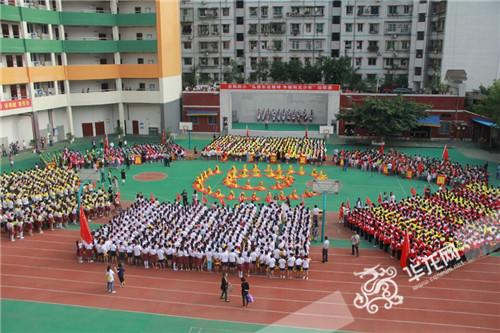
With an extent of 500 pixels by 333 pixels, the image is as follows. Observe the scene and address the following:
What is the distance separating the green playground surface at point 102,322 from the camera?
14.0m

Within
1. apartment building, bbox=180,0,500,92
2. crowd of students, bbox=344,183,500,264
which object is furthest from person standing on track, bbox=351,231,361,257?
apartment building, bbox=180,0,500,92

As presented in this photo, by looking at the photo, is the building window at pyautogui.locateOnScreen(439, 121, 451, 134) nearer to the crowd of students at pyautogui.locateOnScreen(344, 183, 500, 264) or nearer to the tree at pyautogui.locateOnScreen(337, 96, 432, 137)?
the tree at pyautogui.locateOnScreen(337, 96, 432, 137)

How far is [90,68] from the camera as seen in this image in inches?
1689

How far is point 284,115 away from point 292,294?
119ft

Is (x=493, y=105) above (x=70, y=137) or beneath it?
above

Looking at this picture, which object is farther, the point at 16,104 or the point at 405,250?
the point at 16,104

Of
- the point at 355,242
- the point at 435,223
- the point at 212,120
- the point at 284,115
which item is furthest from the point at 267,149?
the point at 435,223

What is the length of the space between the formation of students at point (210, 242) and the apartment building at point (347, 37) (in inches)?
1425

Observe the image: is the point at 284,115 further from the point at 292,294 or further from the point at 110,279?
the point at 110,279

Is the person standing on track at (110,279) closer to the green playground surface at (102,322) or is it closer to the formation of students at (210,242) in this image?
the green playground surface at (102,322)

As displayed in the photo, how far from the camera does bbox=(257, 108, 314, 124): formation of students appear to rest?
50562 mm

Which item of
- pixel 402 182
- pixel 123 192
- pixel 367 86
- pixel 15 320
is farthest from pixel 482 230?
pixel 367 86

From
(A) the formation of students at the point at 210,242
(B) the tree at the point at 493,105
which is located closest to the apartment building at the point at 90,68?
(A) the formation of students at the point at 210,242

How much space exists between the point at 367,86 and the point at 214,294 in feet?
130
